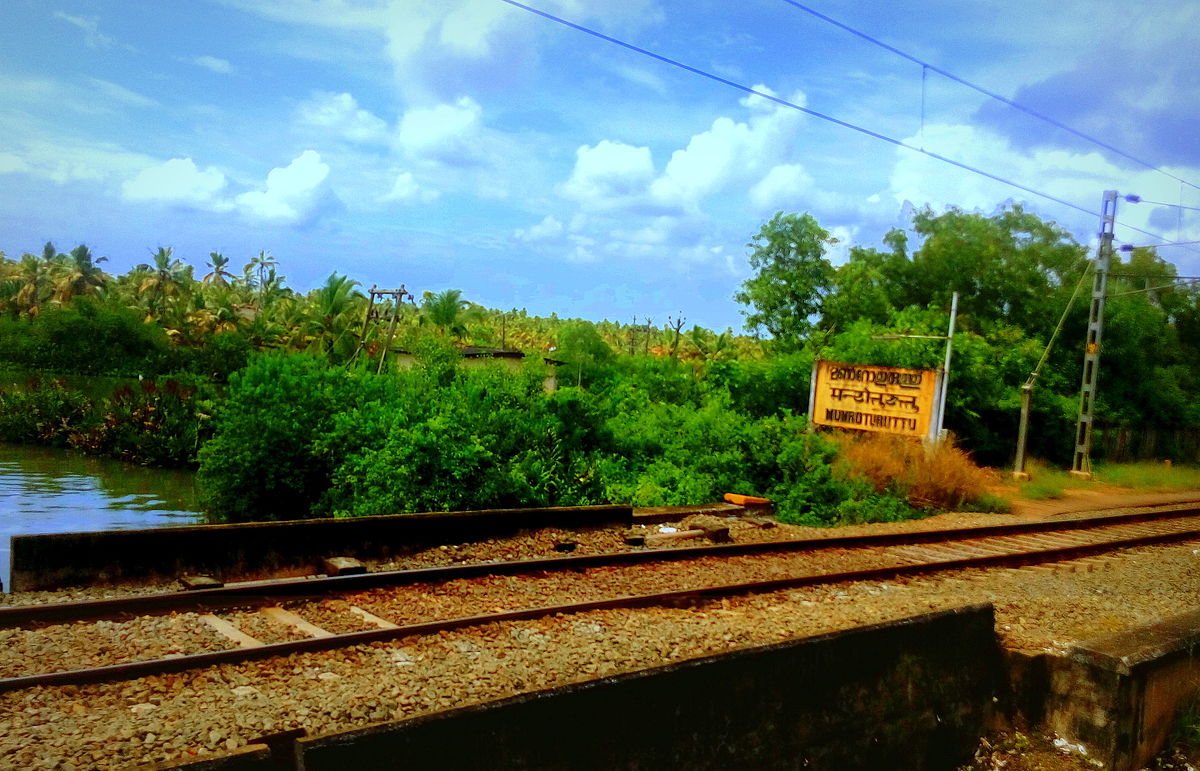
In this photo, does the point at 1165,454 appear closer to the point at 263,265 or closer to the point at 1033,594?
the point at 1033,594

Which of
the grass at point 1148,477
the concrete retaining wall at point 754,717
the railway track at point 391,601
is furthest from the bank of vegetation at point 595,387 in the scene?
the concrete retaining wall at point 754,717

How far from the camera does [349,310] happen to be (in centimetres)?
4628

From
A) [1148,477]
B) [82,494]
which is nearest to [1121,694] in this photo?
[1148,477]

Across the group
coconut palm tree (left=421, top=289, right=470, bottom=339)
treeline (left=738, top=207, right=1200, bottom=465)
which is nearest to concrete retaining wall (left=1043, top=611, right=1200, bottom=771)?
treeline (left=738, top=207, right=1200, bottom=465)

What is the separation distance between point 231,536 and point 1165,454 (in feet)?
119

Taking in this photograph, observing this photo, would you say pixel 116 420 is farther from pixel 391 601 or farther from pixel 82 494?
pixel 391 601

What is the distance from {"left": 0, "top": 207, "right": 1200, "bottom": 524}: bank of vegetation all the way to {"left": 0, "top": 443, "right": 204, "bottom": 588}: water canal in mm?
1685

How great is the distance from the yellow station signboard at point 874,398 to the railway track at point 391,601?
6.54m

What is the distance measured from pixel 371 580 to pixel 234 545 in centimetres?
157

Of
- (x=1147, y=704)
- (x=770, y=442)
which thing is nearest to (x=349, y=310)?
(x=770, y=442)

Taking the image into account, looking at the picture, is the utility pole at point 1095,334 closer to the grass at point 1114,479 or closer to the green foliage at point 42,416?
the grass at point 1114,479

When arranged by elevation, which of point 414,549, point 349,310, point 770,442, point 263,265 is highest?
point 263,265

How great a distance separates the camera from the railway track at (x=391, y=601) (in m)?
5.62

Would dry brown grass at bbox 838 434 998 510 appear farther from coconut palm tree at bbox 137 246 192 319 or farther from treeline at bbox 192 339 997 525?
coconut palm tree at bbox 137 246 192 319
